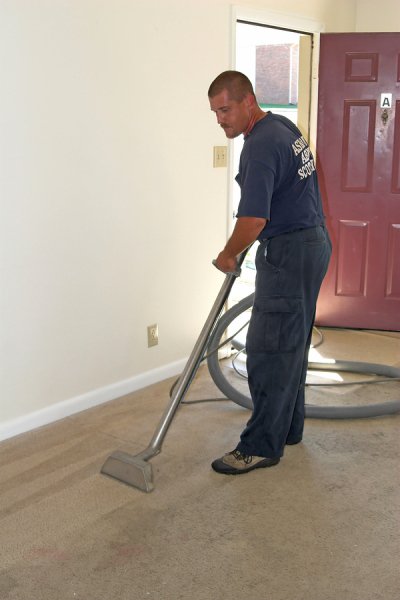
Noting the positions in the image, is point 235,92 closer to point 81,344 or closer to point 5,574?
point 81,344

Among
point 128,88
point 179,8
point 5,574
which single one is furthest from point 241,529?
point 179,8

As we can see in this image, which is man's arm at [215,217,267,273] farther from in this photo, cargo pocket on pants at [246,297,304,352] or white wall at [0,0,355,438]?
white wall at [0,0,355,438]

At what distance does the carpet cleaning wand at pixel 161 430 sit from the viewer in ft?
8.29

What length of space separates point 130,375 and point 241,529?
1335 mm

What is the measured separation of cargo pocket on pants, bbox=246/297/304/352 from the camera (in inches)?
98.3

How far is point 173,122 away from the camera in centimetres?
346

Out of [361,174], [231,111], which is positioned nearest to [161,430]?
[231,111]

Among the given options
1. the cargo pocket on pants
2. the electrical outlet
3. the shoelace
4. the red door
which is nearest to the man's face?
the cargo pocket on pants

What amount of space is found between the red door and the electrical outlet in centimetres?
141

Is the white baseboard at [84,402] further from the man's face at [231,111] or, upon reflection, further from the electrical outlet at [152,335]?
the man's face at [231,111]

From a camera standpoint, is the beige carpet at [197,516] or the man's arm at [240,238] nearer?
the beige carpet at [197,516]

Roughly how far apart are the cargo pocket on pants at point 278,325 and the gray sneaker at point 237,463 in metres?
0.43

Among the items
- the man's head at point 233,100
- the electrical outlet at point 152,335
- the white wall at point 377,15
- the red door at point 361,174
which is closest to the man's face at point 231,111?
the man's head at point 233,100

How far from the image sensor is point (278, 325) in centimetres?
251
